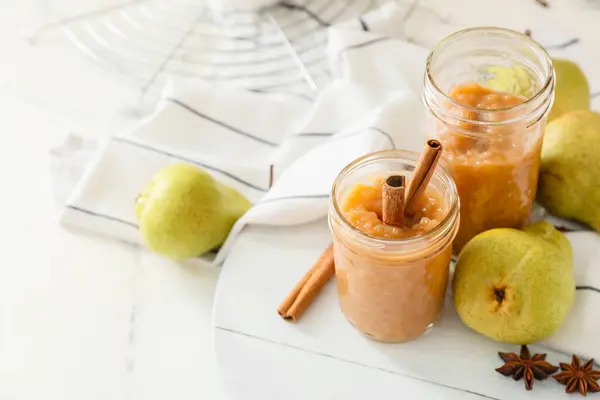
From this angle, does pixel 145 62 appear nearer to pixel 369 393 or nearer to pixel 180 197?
pixel 180 197

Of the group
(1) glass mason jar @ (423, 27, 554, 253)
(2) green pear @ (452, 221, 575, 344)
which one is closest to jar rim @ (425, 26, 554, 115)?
(1) glass mason jar @ (423, 27, 554, 253)

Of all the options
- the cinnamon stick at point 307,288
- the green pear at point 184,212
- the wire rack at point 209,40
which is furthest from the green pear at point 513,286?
the wire rack at point 209,40

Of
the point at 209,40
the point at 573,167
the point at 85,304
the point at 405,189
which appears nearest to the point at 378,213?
the point at 405,189

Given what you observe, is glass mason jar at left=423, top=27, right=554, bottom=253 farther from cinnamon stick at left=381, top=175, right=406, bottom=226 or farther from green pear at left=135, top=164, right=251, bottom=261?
green pear at left=135, top=164, right=251, bottom=261

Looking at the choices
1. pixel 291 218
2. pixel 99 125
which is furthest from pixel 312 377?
pixel 99 125

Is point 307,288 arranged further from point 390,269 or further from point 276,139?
point 276,139

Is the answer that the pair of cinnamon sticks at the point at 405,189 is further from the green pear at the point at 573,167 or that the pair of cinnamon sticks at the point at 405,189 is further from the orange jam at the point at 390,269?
the green pear at the point at 573,167
